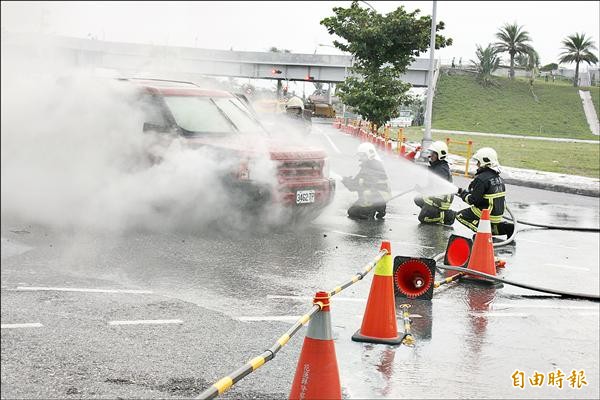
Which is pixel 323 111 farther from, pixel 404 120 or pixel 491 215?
pixel 491 215

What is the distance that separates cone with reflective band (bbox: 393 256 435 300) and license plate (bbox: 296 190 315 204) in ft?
10.9

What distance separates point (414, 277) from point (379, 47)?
30214mm

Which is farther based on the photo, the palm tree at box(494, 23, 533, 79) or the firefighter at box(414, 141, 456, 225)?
the palm tree at box(494, 23, 533, 79)

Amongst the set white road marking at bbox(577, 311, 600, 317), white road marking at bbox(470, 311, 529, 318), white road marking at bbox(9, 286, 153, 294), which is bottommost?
white road marking at bbox(577, 311, 600, 317)

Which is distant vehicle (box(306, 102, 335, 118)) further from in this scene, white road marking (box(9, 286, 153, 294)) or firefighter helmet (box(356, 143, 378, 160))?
white road marking (box(9, 286, 153, 294))

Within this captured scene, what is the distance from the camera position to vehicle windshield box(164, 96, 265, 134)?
35.3 ft

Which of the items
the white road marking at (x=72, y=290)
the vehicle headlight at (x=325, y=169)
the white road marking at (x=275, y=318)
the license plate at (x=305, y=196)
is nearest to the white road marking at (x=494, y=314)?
the white road marking at (x=275, y=318)

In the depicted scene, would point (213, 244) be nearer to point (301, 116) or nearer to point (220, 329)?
point (220, 329)

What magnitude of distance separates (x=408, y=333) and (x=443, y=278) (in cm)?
258

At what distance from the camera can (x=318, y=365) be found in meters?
4.49

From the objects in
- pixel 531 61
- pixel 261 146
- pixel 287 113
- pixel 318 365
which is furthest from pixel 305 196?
pixel 531 61

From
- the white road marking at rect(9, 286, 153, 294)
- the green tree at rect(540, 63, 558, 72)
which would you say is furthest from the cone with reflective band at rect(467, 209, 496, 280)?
the green tree at rect(540, 63, 558, 72)

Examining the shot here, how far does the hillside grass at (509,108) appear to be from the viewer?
219 feet

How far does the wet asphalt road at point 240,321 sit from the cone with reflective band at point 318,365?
0.56m
